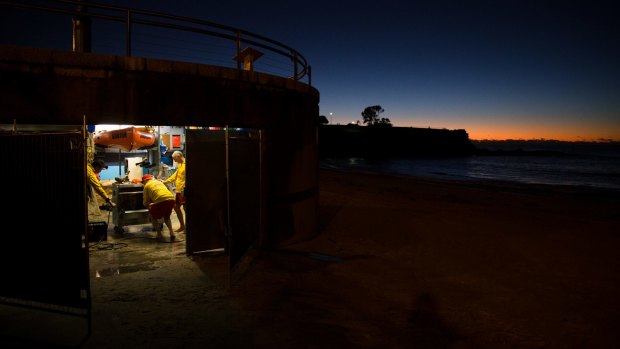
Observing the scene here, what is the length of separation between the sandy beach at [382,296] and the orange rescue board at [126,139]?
3.68 m

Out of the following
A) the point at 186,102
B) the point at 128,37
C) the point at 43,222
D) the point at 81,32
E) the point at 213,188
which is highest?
the point at 81,32

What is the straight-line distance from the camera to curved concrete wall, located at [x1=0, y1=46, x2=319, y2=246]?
5398mm

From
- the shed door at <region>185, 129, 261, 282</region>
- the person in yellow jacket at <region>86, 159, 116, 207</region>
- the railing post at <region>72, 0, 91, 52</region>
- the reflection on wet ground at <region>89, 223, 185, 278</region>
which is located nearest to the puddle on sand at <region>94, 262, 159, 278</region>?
the reflection on wet ground at <region>89, 223, 185, 278</region>

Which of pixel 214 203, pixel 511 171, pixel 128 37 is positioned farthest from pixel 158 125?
pixel 511 171

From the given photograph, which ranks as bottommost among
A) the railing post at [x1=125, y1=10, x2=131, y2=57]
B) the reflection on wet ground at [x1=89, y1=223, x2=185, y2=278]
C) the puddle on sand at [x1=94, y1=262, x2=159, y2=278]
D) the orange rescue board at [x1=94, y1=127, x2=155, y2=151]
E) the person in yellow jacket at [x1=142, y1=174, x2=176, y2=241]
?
the puddle on sand at [x1=94, y1=262, x2=159, y2=278]

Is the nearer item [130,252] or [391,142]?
[130,252]

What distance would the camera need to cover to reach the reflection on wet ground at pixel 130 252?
6917mm

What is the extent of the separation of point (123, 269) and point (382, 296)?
4.56 metres

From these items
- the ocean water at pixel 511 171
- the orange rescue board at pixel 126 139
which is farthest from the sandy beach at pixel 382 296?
the ocean water at pixel 511 171

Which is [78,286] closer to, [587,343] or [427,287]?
[427,287]

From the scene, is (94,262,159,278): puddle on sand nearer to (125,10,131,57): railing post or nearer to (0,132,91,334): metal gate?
(0,132,91,334): metal gate

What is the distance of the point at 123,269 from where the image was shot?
6.85 metres

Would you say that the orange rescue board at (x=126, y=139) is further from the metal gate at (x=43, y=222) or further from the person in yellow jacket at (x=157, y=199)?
the metal gate at (x=43, y=222)

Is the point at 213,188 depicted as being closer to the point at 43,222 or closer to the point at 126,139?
Answer: the point at 43,222
